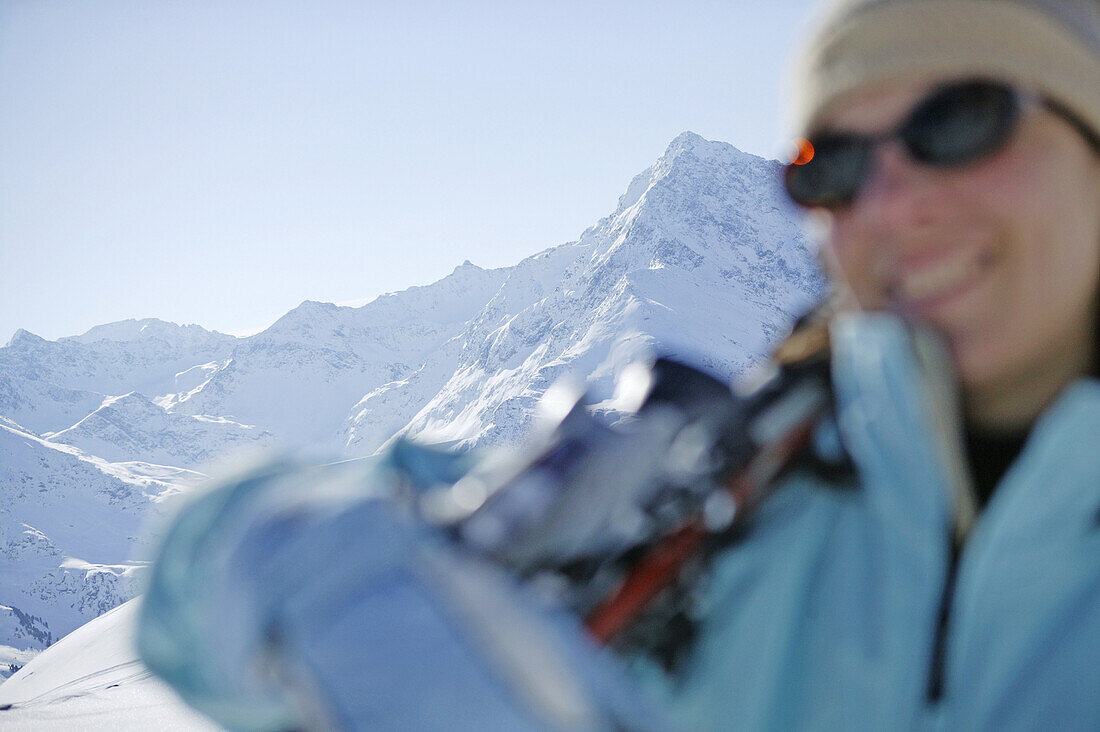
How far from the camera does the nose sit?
1.28m

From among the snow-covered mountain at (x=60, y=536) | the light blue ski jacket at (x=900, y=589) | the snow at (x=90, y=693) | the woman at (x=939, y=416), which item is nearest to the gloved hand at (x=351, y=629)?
the woman at (x=939, y=416)

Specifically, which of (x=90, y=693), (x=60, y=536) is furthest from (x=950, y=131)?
(x=60, y=536)

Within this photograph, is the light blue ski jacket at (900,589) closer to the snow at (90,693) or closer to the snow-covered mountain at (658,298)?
the snow at (90,693)

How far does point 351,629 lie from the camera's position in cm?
75

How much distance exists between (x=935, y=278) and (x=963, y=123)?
0.27 m

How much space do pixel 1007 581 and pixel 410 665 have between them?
1.06m

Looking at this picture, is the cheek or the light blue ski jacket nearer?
the light blue ski jacket

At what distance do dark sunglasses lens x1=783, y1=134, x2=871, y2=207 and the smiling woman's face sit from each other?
0.03 metres

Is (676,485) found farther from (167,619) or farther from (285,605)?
(167,619)

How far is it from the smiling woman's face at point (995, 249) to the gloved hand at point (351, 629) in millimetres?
925

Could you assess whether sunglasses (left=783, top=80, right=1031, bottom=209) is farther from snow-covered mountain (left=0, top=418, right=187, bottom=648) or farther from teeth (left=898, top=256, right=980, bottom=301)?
snow-covered mountain (left=0, top=418, right=187, bottom=648)

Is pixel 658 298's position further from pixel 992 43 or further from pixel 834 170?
pixel 992 43

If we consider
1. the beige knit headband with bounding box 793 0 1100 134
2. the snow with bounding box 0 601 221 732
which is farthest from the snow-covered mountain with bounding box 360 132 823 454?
the beige knit headband with bounding box 793 0 1100 134

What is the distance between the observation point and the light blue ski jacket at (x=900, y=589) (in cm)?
119
